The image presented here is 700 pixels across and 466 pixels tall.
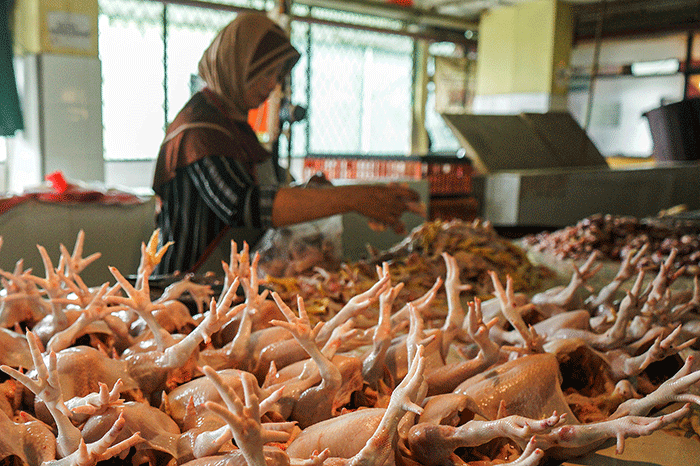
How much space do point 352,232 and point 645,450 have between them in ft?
7.99

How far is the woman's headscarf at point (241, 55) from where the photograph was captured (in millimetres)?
2293

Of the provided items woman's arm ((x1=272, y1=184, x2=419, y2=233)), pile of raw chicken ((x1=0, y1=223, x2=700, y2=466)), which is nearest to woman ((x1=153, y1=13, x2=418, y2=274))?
woman's arm ((x1=272, y1=184, x2=419, y2=233))

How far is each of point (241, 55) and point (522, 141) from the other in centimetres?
452

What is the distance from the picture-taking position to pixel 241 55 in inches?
90.4

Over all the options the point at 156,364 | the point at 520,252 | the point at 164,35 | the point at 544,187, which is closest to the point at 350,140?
the point at 164,35

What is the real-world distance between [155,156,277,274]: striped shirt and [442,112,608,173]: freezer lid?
3.72 meters

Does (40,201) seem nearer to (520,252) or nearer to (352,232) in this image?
(352,232)

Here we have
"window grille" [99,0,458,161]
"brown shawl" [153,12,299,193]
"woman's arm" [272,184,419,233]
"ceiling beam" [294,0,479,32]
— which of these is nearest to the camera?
"woman's arm" [272,184,419,233]

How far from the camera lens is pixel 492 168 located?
5551 millimetres

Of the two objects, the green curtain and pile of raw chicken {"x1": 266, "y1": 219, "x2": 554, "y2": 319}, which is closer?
pile of raw chicken {"x1": 266, "y1": 219, "x2": 554, "y2": 319}

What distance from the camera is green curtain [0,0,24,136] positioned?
5.12 m

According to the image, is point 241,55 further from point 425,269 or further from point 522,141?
point 522,141

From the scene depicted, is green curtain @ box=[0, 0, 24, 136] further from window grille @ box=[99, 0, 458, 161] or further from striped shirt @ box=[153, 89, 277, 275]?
striped shirt @ box=[153, 89, 277, 275]

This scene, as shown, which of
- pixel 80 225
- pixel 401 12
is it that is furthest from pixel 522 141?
pixel 80 225
